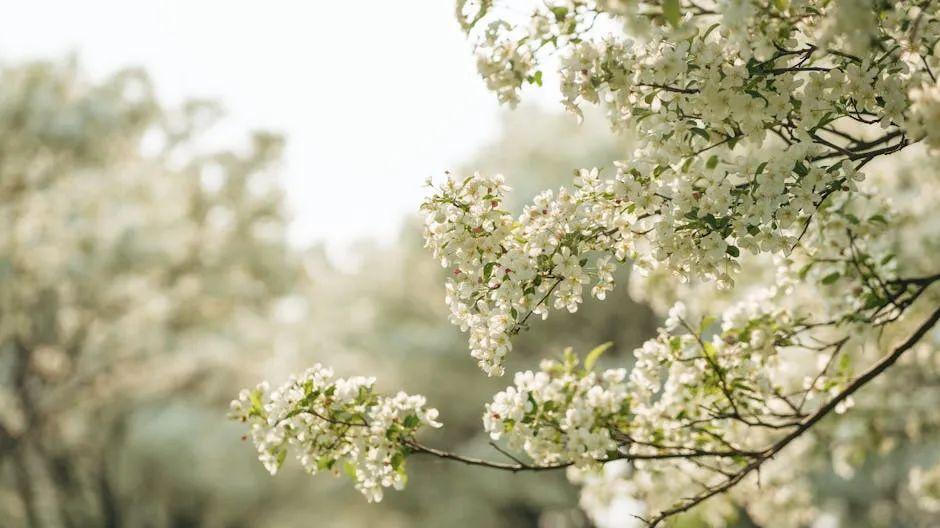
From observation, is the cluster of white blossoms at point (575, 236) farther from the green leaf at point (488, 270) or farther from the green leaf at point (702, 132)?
the green leaf at point (702, 132)

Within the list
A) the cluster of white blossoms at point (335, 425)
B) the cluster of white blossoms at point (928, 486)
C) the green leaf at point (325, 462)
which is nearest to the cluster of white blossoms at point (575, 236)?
the cluster of white blossoms at point (335, 425)

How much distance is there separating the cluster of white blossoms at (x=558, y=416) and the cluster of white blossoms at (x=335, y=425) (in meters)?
0.33

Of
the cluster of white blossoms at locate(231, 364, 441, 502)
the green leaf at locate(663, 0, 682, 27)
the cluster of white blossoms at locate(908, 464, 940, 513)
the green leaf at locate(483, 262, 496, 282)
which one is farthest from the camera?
the cluster of white blossoms at locate(908, 464, 940, 513)

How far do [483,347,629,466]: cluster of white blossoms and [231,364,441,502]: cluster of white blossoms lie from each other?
0.33 metres

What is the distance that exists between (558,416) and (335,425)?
3.07ft

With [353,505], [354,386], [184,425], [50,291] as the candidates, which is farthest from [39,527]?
[354,386]

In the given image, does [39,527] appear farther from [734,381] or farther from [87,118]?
[734,381]

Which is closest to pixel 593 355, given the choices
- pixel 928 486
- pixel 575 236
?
pixel 575 236

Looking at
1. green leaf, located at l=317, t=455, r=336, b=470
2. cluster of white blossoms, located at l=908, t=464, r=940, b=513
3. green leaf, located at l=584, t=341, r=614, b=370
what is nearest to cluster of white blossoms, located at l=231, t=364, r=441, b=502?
green leaf, located at l=317, t=455, r=336, b=470

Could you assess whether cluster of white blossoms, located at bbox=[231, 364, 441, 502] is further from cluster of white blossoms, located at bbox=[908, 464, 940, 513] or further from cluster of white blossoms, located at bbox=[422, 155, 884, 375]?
cluster of white blossoms, located at bbox=[908, 464, 940, 513]

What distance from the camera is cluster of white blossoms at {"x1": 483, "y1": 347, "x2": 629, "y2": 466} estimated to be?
3420mm

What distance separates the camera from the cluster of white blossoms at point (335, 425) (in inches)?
139

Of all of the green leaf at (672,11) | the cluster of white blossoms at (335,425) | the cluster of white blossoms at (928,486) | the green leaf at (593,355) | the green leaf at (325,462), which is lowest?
the green leaf at (325,462)

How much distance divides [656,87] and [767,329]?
64.4 inches
